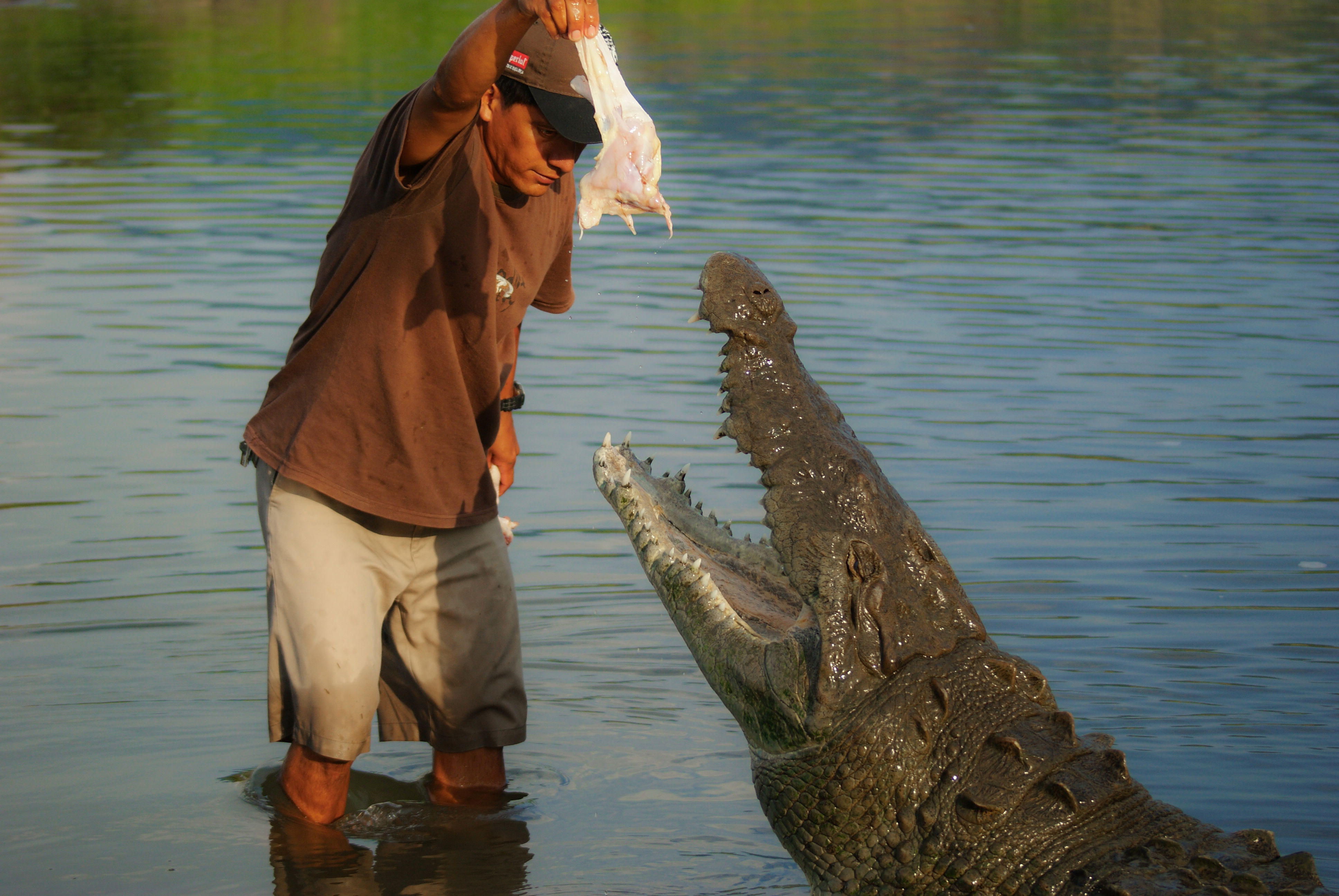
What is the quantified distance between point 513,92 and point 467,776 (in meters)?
1.84

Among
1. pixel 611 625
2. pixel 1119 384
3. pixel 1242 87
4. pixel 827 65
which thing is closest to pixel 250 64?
pixel 827 65

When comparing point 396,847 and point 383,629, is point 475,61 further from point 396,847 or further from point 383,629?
point 396,847

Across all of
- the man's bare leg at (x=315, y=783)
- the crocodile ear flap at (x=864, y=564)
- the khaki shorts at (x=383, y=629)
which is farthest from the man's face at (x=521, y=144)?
the man's bare leg at (x=315, y=783)

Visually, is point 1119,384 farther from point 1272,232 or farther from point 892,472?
point 1272,232

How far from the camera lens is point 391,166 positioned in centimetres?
337

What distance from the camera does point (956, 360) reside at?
8.64 metres

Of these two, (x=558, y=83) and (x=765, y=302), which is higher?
(x=558, y=83)

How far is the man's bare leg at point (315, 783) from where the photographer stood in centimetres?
379

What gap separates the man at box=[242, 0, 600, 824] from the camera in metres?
3.48

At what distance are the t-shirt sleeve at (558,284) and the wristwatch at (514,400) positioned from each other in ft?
0.84

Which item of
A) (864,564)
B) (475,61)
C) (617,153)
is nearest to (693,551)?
(864,564)

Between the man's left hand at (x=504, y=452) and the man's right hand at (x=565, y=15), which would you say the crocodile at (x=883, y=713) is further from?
the man's right hand at (x=565, y=15)

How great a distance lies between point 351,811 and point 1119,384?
5367mm

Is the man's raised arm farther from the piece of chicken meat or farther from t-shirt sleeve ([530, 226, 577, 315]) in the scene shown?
t-shirt sleeve ([530, 226, 577, 315])
